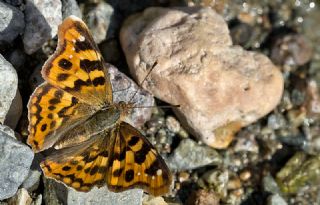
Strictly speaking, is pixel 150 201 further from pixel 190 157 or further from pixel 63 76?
pixel 63 76

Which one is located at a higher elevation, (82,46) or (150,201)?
(82,46)

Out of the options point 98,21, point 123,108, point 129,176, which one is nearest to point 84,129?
point 123,108

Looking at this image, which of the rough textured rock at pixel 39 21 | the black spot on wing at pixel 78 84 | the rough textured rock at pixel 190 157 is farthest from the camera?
the rough textured rock at pixel 190 157

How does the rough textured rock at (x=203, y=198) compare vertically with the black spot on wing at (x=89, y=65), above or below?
below

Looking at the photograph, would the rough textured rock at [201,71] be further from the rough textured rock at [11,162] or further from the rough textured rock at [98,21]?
the rough textured rock at [11,162]

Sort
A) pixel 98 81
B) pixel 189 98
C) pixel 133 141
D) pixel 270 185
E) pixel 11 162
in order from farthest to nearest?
1. pixel 270 185
2. pixel 189 98
3. pixel 98 81
4. pixel 11 162
5. pixel 133 141

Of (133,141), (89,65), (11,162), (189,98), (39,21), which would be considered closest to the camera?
(133,141)

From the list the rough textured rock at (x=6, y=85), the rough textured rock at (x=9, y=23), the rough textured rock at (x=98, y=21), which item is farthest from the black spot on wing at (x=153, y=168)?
the rough textured rock at (x=98, y=21)
